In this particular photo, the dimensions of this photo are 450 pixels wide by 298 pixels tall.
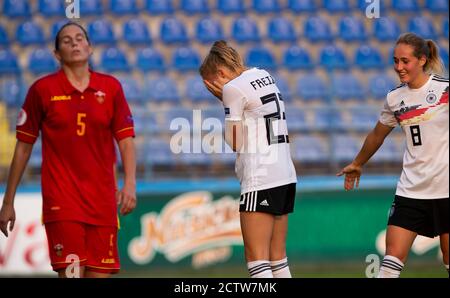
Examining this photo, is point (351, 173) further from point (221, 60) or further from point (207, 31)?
point (207, 31)

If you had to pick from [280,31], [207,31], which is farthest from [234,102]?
[280,31]

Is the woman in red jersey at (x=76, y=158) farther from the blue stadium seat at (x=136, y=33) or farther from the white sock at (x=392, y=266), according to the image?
the blue stadium seat at (x=136, y=33)

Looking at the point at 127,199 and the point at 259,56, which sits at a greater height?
the point at 259,56

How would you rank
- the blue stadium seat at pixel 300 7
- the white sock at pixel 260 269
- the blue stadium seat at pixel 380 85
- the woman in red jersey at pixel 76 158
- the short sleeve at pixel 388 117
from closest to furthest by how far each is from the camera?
the white sock at pixel 260 269
the woman in red jersey at pixel 76 158
the short sleeve at pixel 388 117
the blue stadium seat at pixel 380 85
the blue stadium seat at pixel 300 7

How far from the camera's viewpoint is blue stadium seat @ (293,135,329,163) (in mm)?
12695

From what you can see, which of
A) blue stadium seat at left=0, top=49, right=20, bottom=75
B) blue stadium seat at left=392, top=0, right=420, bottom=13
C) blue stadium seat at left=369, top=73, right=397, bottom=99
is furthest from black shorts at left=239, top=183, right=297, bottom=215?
blue stadium seat at left=392, top=0, right=420, bottom=13

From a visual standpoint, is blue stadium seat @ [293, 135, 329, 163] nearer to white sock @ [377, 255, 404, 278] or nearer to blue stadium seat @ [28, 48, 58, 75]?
blue stadium seat @ [28, 48, 58, 75]

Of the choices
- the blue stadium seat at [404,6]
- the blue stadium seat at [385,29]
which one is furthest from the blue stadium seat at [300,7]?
the blue stadium seat at [404,6]

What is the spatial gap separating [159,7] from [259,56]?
2.20 m

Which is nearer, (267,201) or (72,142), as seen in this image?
(267,201)

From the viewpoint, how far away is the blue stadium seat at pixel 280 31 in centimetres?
1552

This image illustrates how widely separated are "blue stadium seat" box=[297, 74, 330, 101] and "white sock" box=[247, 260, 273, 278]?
8.42m

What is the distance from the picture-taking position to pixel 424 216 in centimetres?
636

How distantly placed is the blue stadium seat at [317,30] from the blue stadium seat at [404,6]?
4.34 ft
